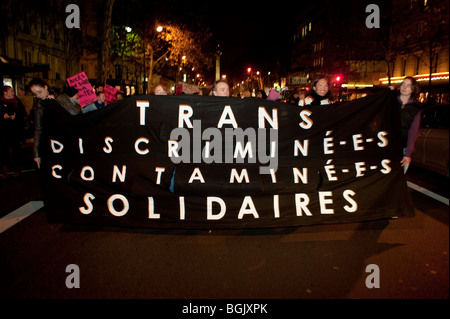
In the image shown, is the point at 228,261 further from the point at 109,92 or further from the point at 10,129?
the point at 109,92

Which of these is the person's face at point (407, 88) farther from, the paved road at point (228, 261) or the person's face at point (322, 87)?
the paved road at point (228, 261)

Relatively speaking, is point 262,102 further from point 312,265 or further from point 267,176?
point 312,265

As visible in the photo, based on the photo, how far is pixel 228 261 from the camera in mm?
3758

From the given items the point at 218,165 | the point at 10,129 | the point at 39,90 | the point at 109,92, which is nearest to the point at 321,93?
the point at 218,165

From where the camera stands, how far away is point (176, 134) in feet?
14.3

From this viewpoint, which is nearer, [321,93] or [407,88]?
[407,88]

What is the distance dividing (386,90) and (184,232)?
10.5 ft

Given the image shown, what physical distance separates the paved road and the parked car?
3.27 metres

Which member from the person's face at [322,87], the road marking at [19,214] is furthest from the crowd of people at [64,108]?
the road marking at [19,214]

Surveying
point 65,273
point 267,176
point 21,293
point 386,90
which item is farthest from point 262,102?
point 21,293

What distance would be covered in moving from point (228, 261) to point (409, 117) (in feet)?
10.9

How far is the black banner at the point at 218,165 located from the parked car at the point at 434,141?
4.06 m

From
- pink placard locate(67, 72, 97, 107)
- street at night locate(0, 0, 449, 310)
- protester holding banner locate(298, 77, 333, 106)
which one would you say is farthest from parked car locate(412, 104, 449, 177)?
pink placard locate(67, 72, 97, 107)

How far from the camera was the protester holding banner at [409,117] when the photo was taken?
484 cm
